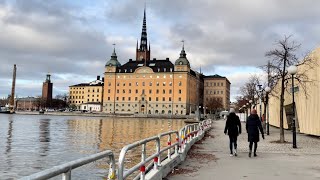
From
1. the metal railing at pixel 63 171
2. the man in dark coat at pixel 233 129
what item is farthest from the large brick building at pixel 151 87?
the metal railing at pixel 63 171

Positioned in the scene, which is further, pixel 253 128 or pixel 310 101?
pixel 310 101

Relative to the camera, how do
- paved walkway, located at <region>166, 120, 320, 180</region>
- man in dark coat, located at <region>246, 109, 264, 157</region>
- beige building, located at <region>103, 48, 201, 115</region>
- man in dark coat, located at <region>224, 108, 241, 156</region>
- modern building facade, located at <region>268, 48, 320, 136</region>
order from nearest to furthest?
paved walkway, located at <region>166, 120, 320, 180</region>
man in dark coat, located at <region>246, 109, 264, 157</region>
man in dark coat, located at <region>224, 108, 241, 156</region>
modern building facade, located at <region>268, 48, 320, 136</region>
beige building, located at <region>103, 48, 201, 115</region>

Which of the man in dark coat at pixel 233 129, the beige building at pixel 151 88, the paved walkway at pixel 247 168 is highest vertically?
the beige building at pixel 151 88

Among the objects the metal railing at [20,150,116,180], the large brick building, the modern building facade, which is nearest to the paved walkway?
the metal railing at [20,150,116,180]

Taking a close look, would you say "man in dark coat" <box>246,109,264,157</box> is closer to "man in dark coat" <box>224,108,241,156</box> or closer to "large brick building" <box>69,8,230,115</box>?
"man in dark coat" <box>224,108,241,156</box>

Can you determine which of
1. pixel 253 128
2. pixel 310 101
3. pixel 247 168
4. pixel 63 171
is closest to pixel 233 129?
pixel 253 128

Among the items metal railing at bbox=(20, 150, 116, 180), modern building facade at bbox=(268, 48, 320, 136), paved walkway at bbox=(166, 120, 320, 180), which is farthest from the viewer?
modern building facade at bbox=(268, 48, 320, 136)

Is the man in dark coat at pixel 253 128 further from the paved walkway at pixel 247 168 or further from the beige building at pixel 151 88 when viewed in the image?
the beige building at pixel 151 88

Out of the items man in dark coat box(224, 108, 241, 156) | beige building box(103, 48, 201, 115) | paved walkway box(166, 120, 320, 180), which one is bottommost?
paved walkway box(166, 120, 320, 180)

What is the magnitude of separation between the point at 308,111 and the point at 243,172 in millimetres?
20746

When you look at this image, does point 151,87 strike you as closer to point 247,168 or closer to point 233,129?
point 233,129

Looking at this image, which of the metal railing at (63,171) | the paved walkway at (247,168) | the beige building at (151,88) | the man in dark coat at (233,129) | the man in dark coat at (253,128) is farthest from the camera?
the beige building at (151,88)

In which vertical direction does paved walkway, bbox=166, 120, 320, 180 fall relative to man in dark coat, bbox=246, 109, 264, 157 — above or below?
below

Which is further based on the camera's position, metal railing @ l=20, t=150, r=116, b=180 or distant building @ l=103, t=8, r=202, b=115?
distant building @ l=103, t=8, r=202, b=115
